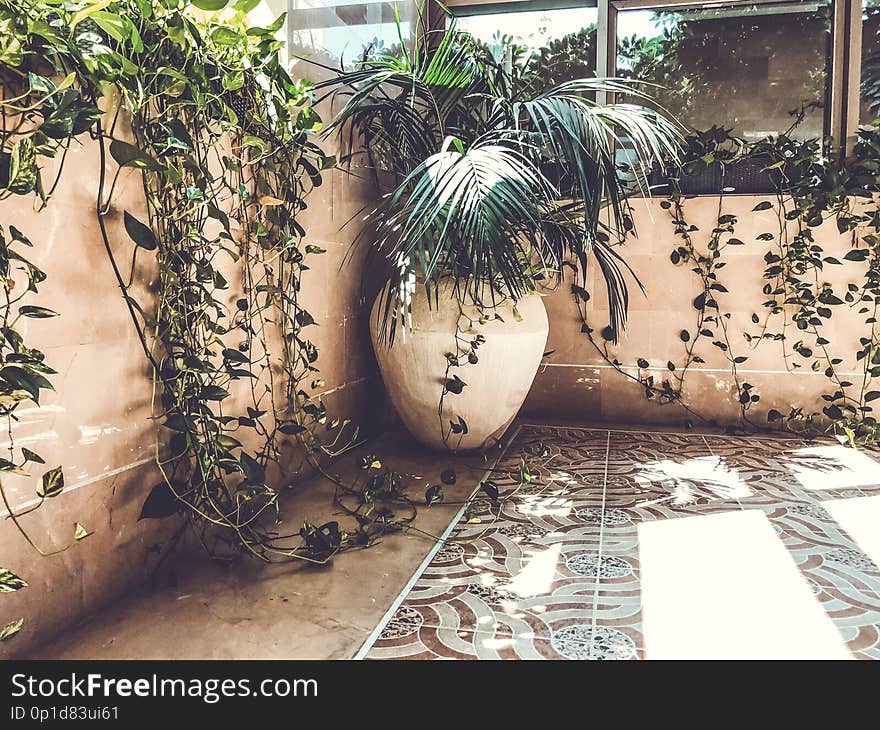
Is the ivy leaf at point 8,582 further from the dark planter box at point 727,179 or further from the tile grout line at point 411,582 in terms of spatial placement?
the dark planter box at point 727,179

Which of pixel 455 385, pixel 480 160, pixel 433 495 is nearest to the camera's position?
pixel 480 160

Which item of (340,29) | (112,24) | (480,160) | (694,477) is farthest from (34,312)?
(694,477)

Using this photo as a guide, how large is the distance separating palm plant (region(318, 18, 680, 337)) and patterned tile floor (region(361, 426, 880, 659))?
621 millimetres

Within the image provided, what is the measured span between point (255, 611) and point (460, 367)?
1.10 m

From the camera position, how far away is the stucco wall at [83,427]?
1223 mm

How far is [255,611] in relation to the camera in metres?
1.39

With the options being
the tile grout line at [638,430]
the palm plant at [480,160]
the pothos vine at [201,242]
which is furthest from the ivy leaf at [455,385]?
the tile grout line at [638,430]

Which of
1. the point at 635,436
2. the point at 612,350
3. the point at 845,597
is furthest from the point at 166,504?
the point at 612,350

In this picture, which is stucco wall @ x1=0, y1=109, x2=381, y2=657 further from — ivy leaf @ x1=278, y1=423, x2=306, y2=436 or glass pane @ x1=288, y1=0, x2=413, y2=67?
glass pane @ x1=288, y1=0, x2=413, y2=67

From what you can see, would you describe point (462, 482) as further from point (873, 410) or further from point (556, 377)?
point (873, 410)

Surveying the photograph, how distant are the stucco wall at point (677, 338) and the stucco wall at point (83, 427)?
2.01 m

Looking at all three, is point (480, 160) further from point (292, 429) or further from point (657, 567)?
point (657, 567)
